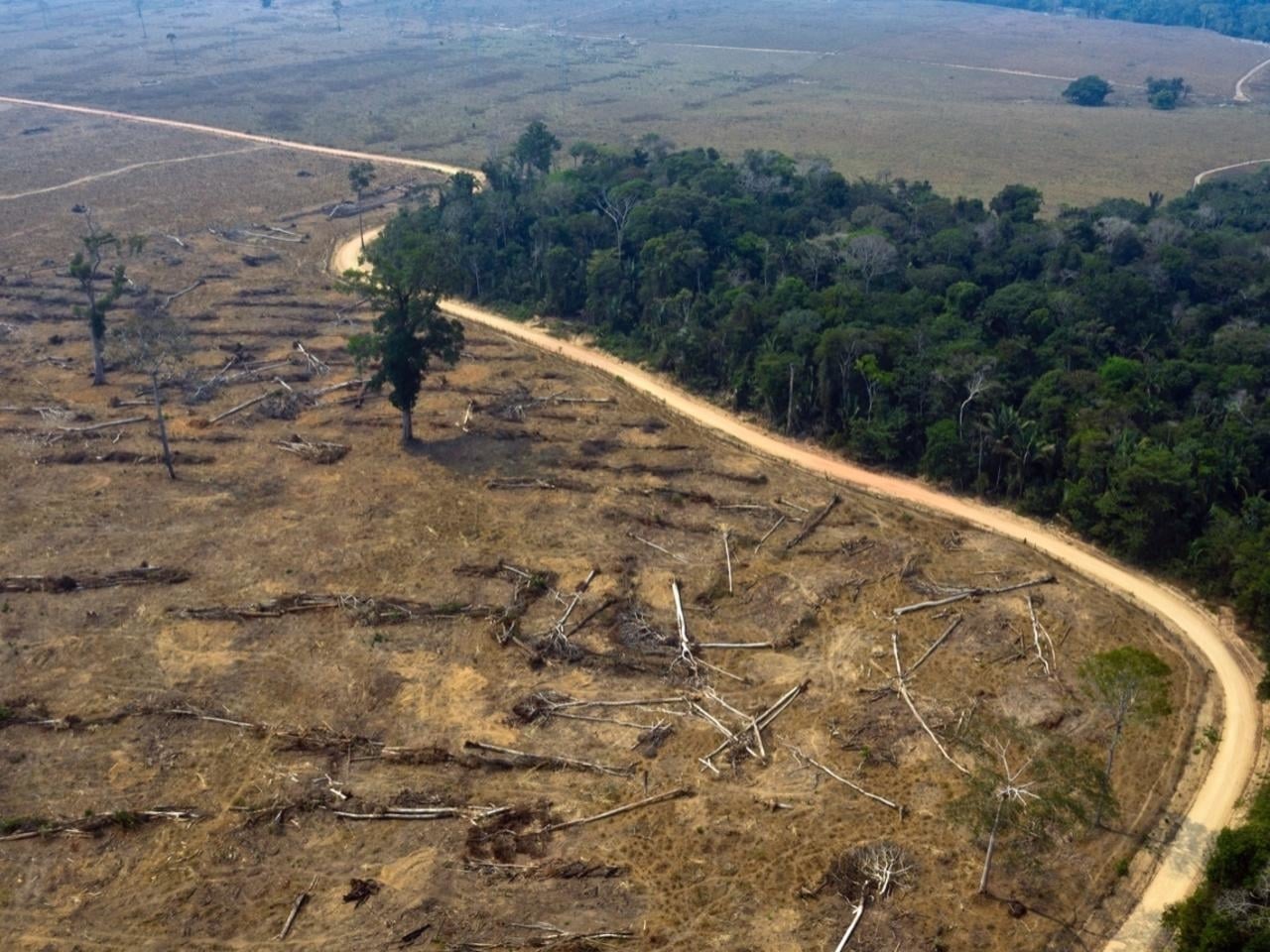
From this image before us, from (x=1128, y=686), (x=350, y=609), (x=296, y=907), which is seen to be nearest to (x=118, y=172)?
(x=350, y=609)

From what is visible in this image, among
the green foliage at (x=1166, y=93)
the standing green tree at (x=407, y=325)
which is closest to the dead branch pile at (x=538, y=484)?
the standing green tree at (x=407, y=325)

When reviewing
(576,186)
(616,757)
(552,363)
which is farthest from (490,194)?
(616,757)

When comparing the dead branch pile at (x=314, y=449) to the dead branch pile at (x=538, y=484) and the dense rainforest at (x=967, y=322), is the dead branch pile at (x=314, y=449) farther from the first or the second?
the dense rainforest at (x=967, y=322)

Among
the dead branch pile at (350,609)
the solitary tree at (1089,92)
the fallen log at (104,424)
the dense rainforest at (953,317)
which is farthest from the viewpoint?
the solitary tree at (1089,92)

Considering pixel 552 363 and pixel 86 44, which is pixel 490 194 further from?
pixel 86 44

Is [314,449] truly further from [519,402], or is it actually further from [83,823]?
[83,823]

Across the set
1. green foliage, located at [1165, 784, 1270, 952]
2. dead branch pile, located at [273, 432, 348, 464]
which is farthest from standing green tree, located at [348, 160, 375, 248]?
green foliage, located at [1165, 784, 1270, 952]
